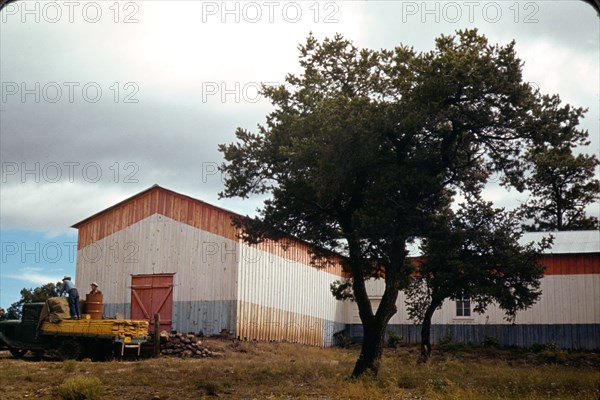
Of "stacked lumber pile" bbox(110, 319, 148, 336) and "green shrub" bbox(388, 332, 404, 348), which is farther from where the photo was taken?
"green shrub" bbox(388, 332, 404, 348)

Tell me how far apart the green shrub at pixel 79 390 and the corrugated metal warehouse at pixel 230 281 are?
14705mm

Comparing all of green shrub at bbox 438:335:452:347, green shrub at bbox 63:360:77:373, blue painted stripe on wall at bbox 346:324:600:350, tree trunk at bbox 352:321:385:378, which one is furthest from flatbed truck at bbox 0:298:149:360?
blue painted stripe on wall at bbox 346:324:600:350

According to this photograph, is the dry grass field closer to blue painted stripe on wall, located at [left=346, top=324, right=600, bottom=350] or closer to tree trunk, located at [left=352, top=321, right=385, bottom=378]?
tree trunk, located at [left=352, top=321, right=385, bottom=378]

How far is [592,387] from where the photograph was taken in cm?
2119

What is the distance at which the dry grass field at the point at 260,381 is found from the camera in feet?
68.4

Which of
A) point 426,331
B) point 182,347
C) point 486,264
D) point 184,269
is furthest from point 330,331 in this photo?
point 486,264

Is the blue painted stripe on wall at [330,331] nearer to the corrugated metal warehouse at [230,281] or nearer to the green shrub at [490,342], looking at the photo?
the corrugated metal warehouse at [230,281]

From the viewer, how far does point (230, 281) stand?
3631 centimetres

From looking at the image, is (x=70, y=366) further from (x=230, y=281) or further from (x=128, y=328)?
(x=230, y=281)

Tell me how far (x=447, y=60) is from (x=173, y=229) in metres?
19.9

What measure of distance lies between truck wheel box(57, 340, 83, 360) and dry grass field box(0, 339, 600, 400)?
0.72 m

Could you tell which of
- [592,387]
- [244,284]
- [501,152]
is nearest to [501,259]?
[501,152]

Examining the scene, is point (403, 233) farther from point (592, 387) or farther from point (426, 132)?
point (592, 387)

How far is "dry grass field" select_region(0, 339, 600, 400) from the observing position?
68.4 ft
